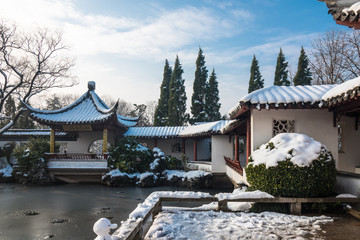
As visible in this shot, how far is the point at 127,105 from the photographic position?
4856 cm

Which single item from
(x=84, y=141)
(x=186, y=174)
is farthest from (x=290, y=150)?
(x=84, y=141)

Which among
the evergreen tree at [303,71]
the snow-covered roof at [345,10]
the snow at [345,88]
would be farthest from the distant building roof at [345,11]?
the evergreen tree at [303,71]

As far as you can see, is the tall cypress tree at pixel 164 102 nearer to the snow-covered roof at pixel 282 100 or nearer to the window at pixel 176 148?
the window at pixel 176 148

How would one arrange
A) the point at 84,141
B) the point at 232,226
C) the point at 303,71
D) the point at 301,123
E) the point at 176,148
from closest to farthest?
the point at 232,226
the point at 301,123
the point at 84,141
the point at 176,148
the point at 303,71

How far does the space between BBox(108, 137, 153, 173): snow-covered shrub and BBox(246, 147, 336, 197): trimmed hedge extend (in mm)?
11478

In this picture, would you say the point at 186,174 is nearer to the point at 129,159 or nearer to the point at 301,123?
the point at 129,159

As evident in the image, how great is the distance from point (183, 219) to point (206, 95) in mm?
23731

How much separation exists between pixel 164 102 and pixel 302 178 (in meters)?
24.8

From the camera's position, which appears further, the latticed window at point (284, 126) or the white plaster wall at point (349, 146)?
the white plaster wall at point (349, 146)

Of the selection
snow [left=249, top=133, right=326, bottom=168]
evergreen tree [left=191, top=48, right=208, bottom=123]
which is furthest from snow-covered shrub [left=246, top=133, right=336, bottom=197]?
evergreen tree [left=191, top=48, right=208, bottom=123]

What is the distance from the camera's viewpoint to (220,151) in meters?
15.8

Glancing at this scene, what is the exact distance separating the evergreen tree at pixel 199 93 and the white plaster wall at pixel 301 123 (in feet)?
63.8

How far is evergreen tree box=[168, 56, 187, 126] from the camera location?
27.7 meters

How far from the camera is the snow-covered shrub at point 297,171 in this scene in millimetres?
5859
